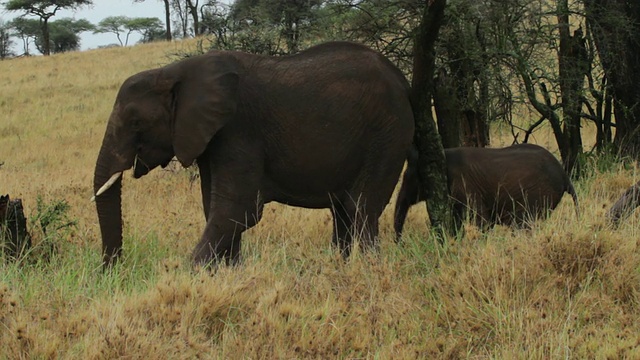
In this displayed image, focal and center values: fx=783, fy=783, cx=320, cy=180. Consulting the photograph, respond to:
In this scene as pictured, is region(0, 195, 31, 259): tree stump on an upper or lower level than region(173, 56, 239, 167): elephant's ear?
lower

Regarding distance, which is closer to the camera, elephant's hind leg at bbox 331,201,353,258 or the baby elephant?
→ elephant's hind leg at bbox 331,201,353,258

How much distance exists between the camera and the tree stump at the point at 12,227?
6410 millimetres

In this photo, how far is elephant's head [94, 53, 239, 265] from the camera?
6070mm

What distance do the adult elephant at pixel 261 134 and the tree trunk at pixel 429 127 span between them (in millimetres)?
256

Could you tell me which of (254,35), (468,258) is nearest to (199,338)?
(468,258)

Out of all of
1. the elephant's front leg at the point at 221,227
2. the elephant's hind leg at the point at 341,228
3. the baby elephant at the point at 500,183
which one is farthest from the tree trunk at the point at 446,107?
the elephant's front leg at the point at 221,227

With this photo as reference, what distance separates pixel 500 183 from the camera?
24.1 feet

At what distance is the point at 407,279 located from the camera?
545 centimetres

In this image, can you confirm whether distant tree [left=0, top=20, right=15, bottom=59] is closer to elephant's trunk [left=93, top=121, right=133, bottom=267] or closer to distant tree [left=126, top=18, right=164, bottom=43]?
distant tree [left=126, top=18, right=164, bottom=43]

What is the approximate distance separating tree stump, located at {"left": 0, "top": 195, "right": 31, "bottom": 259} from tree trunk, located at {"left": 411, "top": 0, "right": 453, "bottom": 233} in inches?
137

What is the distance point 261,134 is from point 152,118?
0.86 meters

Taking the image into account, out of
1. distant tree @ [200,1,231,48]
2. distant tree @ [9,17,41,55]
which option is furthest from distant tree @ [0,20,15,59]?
distant tree @ [200,1,231,48]

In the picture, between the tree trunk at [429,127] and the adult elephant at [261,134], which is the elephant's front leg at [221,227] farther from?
the tree trunk at [429,127]

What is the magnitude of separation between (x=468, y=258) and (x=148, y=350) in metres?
2.28
